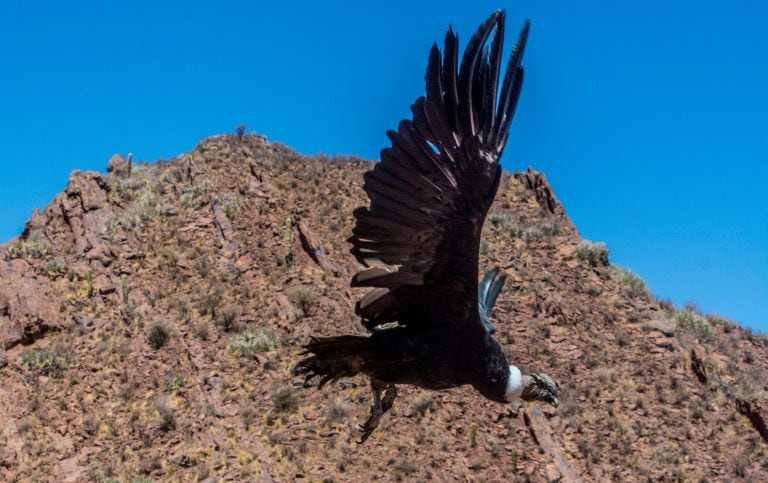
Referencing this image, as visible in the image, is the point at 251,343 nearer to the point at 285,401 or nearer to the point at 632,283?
the point at 285,401

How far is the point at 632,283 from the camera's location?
24703 mm

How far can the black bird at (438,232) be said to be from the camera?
6.54 metres

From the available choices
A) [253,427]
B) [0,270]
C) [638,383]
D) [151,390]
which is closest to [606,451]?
[638,383]

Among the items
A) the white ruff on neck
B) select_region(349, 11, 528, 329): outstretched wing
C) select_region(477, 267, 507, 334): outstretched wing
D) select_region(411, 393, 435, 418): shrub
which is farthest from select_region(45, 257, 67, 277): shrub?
the white ruff on neck

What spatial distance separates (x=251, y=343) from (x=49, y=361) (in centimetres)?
443

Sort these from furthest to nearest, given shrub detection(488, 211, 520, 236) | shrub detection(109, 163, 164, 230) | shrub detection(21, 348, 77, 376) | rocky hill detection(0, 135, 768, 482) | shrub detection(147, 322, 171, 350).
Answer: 1. shrub detection(488, 211, 520, 236)
2. shrub detection(109, 163, 164, 230)
3. shrub detection(147, 322, 171, 350)
4. shrub detection(21, 348, 77, 376)
5. rocky hill detection(0, 135, 768, 482)

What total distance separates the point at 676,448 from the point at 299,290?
937 cm

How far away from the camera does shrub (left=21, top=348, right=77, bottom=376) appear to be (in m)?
19.0

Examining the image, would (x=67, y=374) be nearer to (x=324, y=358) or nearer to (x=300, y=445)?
(x=300, y=445)

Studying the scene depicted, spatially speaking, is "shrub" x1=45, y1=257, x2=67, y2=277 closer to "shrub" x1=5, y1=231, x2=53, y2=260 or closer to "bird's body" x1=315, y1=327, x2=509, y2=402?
"shrub" x1=5, y1=231, x2=53, y2=260

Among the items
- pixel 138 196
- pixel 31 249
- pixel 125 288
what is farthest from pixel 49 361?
pixel 138 196

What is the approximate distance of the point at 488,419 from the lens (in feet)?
59.8

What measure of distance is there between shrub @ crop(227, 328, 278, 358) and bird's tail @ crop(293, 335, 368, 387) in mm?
12658

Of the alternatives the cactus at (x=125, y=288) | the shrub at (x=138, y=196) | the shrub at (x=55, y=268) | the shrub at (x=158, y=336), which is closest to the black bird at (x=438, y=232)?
the shrub at (x=158, y=336)
